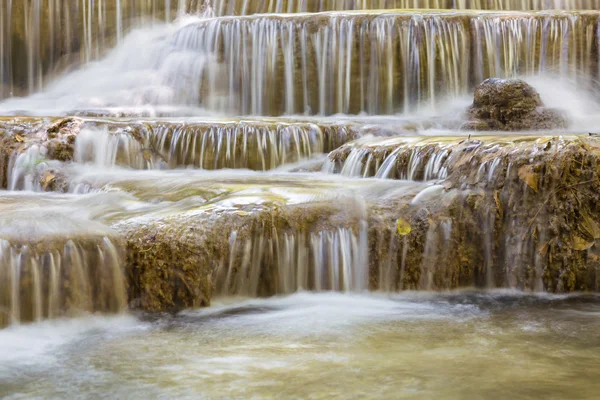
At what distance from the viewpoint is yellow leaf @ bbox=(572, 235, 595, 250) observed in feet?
14.0

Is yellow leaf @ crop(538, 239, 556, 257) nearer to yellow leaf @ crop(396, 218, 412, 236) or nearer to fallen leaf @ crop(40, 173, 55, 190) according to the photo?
yellow leaf @ crop(396, 218, 412, 236)

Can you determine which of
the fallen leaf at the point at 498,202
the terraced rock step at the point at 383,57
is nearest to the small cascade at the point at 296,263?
the fallen leaf at the point at 498,202

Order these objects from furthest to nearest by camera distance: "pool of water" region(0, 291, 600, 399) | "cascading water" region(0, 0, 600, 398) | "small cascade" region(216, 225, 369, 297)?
"small cascade" region(216, 225, 369, 297)
"cascading water" region(0, 0, 600, 398)
"pool of water" region(0, 291, 600, 399)

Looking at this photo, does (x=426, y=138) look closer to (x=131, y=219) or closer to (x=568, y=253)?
(x=568, y=253)

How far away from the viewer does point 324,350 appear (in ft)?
10.4

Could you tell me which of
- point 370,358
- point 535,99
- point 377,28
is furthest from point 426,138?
point 377,28

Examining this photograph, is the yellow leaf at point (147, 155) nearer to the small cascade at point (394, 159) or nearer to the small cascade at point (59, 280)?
the small cascade at point (394, 159)

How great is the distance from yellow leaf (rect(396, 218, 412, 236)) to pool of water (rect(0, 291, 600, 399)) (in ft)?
1.37

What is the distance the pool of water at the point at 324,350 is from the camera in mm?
2695

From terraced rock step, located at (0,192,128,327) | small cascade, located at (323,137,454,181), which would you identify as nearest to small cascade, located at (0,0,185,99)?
small cascade, located at (323,137,454,181)

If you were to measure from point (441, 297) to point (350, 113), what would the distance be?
5476 mm

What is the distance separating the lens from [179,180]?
530cm

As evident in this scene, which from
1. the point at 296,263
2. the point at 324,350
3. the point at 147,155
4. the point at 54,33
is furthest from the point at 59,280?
the point at 54,33

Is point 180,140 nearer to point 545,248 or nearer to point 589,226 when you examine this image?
point 545,248
